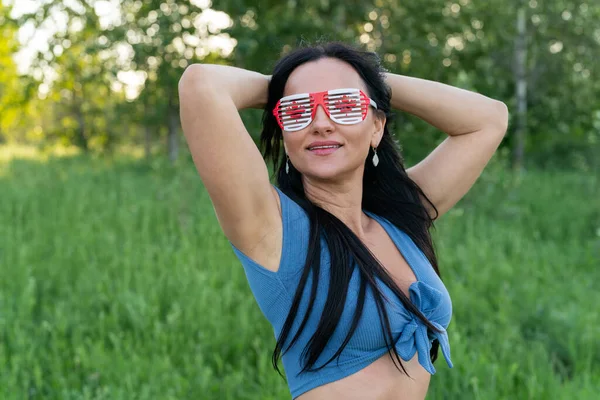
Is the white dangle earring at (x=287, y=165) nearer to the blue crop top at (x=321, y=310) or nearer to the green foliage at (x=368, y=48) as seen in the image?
the blue crop top at (x=321, y=310)

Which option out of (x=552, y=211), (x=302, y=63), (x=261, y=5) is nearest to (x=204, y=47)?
(x=261, y=5)

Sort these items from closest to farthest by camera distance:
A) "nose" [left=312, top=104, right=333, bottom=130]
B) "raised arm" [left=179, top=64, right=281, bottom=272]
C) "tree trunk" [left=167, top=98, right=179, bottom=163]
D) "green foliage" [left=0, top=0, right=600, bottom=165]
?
"raised arm" [left=179, top=64, right=281, bottom=272], "nose" [left=312, top=104, right=333, bottom=130], "green foliage" [left=0, top=0, right=600, bottom=165], "tree trunk" [left=167, top=98, right=179, bottom=163]

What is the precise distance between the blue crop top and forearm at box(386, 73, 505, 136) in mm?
576

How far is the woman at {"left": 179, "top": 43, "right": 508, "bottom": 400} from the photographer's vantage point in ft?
4.98

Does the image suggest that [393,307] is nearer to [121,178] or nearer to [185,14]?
[185,14]

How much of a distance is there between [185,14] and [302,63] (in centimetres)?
711

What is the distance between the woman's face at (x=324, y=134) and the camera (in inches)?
65.5

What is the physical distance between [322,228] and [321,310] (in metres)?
0.21

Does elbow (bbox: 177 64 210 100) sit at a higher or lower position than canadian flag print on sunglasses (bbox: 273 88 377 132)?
higher

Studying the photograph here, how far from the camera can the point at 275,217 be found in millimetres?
1575

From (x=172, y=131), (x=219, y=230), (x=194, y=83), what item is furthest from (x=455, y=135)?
(x=172, y=131)

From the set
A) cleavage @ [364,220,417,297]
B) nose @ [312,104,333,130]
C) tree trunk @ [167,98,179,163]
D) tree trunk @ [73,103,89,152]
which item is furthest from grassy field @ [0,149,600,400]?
tree trunk @ [73,103,89,152]

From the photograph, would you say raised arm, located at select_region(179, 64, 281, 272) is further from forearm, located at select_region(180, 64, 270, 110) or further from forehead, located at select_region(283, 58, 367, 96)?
forehead, located at select_region(283, 58, 367, 96)

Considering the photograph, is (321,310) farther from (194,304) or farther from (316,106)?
(194,304)
